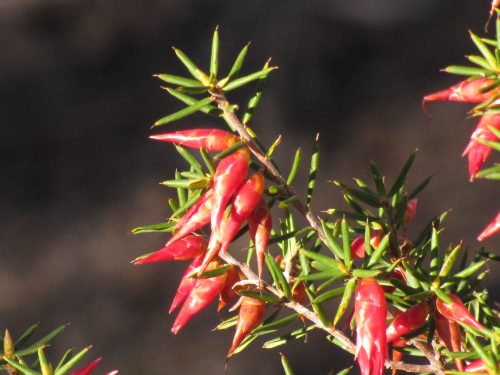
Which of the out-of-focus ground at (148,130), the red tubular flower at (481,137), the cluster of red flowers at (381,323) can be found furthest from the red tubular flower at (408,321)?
the out-of-focus ground at (148,130)

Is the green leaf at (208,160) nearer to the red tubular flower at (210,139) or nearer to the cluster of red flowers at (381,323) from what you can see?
the red tubular flower at (210,139)

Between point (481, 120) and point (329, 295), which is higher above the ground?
point (481, 120)

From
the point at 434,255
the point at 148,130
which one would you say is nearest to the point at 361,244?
the point at 434,255

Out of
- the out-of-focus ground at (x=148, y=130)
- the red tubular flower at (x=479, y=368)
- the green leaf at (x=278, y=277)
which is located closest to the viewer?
the red tubular flower at (x=479, y=368)

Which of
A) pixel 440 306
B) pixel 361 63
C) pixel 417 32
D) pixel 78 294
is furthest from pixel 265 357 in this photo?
pixel 440 306

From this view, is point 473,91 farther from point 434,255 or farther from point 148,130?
point 148,130

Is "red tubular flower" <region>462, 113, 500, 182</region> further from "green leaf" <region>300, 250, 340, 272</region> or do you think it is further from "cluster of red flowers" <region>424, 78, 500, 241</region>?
"green leaf" <region>300, 250, 340, 272</region>
